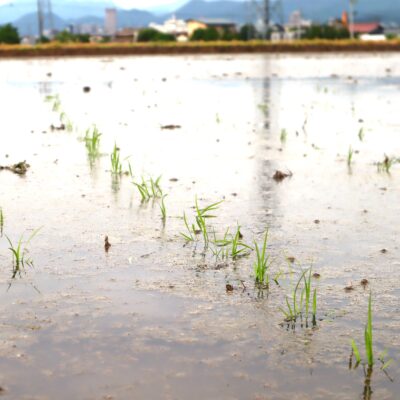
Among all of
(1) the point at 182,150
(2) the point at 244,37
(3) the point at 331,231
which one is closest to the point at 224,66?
(1) the point at 182,150

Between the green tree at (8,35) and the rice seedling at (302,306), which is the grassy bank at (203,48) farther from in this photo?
the green tree at (8,35)

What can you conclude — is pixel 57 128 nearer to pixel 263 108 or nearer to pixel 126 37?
pixel 263 108

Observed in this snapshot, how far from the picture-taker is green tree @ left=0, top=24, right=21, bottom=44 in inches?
2432

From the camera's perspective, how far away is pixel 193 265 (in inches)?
130

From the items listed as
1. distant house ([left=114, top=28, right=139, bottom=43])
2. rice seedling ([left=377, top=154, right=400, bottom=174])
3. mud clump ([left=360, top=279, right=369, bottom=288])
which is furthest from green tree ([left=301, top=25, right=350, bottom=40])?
mud clump ([left=360, top=279, right=369, bottom=288])

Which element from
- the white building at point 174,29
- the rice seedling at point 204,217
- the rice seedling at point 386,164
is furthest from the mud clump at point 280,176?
the white building at point 174,29

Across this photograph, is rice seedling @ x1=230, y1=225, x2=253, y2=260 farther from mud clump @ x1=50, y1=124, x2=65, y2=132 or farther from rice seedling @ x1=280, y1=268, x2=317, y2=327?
mud clump @ x1=50, y1=124, x2=65, y2=132

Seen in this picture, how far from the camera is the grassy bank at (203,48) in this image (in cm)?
2661

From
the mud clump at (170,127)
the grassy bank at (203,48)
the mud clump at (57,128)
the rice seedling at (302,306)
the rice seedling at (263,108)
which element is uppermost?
the grassy bank at (203,48)

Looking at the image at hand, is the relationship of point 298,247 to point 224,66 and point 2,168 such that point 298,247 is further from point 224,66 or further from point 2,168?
point 224,66

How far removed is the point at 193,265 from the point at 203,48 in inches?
1004

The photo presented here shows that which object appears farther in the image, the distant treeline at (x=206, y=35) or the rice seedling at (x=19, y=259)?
the distant treeline at (x=206, y=35)

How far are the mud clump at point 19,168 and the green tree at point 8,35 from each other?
58200 millimetres

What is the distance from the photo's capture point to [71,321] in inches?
106
